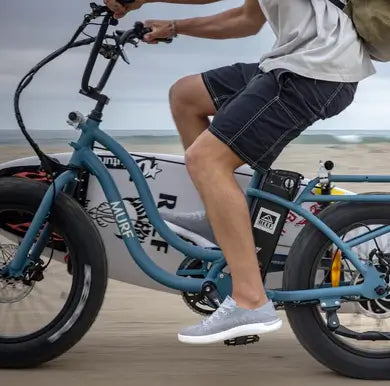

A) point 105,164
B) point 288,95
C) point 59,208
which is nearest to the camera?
point 288,95

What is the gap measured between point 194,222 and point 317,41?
85 cm

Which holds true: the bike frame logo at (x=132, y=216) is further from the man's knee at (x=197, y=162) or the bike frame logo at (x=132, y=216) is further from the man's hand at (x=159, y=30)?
the man's hand at (x=159, y=30)

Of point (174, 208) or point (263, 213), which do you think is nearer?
point (263, 213)

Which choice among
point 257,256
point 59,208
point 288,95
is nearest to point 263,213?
point 257,256

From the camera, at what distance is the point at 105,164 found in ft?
12.7

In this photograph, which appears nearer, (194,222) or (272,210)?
(272,210)

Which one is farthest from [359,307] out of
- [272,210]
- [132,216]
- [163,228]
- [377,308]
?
[132,216]

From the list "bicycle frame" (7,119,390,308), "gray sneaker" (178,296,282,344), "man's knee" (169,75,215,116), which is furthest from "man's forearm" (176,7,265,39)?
"gray sneaker" (178,296,282,344)

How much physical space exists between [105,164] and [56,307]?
1.78 feet

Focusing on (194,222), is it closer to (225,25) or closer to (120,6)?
(225,25)

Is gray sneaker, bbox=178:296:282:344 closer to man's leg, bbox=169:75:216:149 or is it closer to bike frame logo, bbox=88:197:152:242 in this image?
bike frame logo, bbox=88:197:152:242

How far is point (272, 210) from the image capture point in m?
3.49

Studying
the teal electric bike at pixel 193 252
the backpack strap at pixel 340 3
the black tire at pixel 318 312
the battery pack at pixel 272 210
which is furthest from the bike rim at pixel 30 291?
the backpack strap at pixel 340 3

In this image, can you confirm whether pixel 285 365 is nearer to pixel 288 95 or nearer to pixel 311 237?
pixel 311 237
